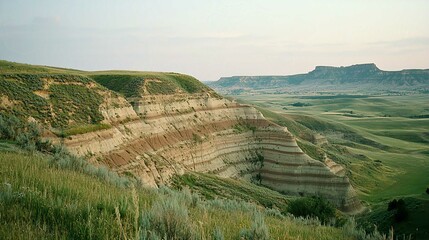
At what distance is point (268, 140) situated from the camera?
189 feet

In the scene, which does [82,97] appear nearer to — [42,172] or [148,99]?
[148,99]

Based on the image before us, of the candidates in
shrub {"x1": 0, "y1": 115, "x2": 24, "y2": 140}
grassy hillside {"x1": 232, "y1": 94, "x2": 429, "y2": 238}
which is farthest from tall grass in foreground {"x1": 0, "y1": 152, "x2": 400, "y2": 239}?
grassy hillside {"x1": 232, "y1": 94, "x2": 429, "y2": 238}

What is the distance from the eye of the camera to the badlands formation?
1404 inches

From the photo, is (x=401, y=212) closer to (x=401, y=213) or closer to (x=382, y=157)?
(x=401, y=213)

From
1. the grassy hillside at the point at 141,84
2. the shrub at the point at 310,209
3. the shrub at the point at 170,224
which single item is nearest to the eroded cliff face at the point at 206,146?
the grassy hillside at the point at 141,84

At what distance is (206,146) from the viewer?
49594 mm

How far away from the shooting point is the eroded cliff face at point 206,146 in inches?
1405

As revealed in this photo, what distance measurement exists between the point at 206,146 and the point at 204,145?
1.12 feet

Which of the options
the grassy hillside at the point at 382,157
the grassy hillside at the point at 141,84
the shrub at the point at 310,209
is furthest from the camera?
the grassy hillside at the point at 141,84

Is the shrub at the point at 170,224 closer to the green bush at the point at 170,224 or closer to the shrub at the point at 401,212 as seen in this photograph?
the green bush at the point at 170,224

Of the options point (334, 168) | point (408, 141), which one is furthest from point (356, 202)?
point (408, 141)

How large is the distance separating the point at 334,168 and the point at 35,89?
49.3 m

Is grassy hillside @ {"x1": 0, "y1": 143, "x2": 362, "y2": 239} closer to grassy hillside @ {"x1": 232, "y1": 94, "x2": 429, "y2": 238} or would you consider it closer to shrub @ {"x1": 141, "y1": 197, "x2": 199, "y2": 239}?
shrub @ {"x1": 141, "y1": 197, "x2": 199, "y2": 239}

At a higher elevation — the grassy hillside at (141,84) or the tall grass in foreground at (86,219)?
the grassy hillside at (141,84)
